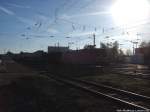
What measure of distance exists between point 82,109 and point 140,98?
4.22 metres

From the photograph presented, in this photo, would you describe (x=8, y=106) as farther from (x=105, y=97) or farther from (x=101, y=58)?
(x=101, y=58)

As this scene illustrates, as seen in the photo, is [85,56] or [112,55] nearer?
[85,56]

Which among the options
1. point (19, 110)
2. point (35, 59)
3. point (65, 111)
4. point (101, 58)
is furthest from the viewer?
point (35, 59)

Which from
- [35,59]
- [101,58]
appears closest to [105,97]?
[101,58]

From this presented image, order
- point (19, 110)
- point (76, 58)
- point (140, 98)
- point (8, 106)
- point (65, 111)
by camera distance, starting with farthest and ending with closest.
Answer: point (76, 58), point (140, 98), point (8, 106), point (19, 110), point (65, 111)

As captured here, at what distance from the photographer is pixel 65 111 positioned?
38.5 feet

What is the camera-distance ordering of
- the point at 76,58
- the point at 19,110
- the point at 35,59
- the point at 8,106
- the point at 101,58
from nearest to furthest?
the point at 19,110
the point at 8,106
the point at 101,58
the point at 76,58
the point at 35,59

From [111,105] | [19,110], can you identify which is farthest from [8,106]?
[111,105]

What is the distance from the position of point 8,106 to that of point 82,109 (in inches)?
158

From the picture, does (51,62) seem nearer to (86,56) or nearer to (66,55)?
(66,55)

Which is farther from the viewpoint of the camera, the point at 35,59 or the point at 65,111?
the point at 35,59

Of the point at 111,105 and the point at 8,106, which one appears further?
the point at 8,106

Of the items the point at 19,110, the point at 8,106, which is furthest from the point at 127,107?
the point at 8,106

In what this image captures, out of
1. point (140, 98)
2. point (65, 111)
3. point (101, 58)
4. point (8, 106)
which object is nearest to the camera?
point (65, 111)
